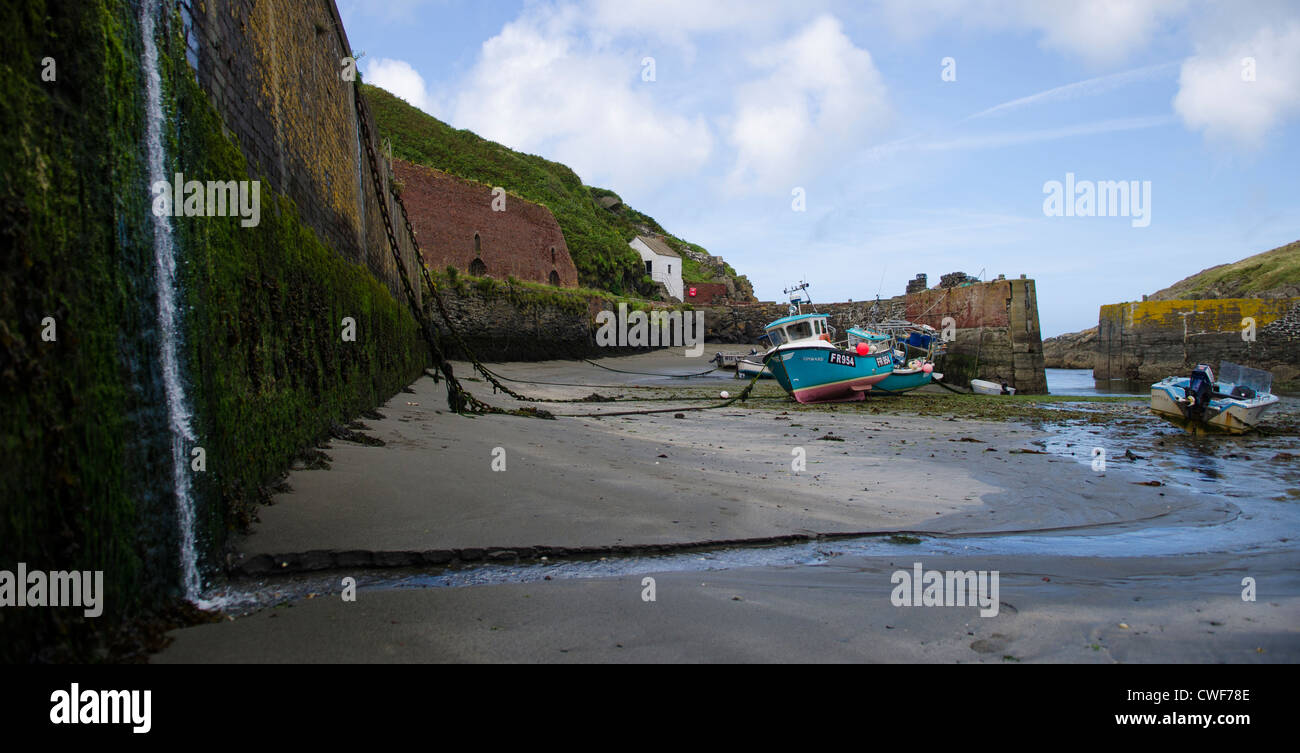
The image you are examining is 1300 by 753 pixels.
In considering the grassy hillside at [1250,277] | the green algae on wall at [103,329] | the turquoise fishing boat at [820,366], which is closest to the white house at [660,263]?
the grassy hillside at [1250,277]

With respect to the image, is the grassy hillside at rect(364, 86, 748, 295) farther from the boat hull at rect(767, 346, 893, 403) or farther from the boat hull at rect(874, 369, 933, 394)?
the boat hull at rect(874, 369, 933, 394)

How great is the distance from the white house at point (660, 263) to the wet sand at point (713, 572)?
162ft

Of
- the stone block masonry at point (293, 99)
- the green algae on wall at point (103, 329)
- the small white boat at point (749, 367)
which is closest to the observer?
the green algae on wall at point (103, 329)

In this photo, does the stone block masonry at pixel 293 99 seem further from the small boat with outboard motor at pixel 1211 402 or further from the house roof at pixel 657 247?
the house roof at pixel 657 247

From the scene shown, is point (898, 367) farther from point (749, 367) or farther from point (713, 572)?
point (713, 572)

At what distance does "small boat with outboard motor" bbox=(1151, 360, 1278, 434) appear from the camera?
1241 cm

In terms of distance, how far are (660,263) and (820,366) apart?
3889 cm

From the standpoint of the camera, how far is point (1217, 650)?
10.1 feet

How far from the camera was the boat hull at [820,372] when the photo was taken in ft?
66.0

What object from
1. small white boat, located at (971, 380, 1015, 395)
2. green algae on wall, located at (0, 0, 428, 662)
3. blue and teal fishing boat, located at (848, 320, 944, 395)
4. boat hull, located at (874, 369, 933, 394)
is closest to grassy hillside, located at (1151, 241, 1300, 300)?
small white boat, located at (971, 380, 1015, 395)

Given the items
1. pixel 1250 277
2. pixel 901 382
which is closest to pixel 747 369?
pixel 901 382

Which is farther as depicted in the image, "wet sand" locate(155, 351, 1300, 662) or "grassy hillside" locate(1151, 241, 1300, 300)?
"grassy hillside" locate(1151, 241, 1300, 300)

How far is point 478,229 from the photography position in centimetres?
3350
